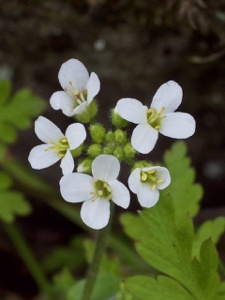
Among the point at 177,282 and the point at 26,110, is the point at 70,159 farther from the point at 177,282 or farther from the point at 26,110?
the point at 26,110

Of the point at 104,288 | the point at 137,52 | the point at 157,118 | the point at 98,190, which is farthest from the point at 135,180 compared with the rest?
the point at 137,52

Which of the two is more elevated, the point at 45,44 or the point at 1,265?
the point at 45,44

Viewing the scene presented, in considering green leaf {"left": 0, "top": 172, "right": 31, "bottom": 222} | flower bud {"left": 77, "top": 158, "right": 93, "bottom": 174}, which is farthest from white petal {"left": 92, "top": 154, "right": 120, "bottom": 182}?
green leaf {"left": 0, "top": 172, "right": 31, "bottom": 222}

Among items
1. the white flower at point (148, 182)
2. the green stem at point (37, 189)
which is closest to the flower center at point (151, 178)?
the white flower at point (148, 182)

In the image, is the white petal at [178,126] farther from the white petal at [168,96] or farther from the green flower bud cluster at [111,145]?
the green flower bud cluster at [111,145]

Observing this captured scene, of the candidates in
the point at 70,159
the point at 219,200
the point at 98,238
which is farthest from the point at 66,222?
the point at 70,159

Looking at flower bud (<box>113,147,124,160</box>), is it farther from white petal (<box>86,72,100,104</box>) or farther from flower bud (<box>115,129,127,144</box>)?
white petal (<box>86,72,100,104</box>)

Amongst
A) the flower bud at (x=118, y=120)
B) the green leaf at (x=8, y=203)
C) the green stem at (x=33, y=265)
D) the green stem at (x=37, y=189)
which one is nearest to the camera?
the flower bud at (x=118, y=120)
